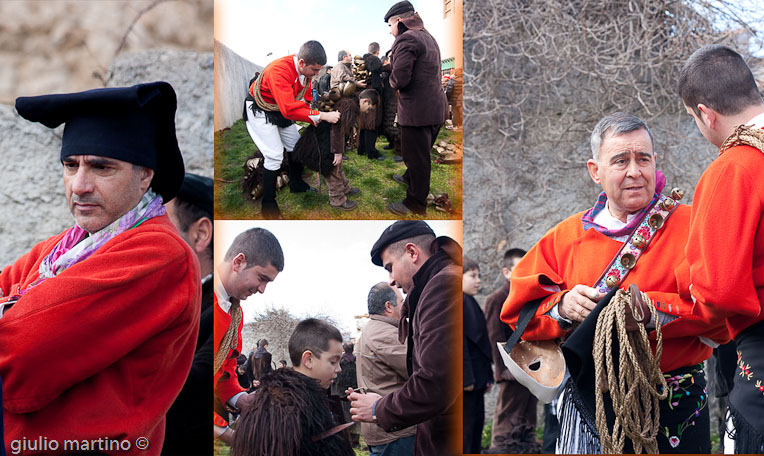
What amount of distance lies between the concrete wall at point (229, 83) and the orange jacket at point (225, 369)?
32.2 inches

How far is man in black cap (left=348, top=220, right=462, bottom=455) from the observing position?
3.25 meters

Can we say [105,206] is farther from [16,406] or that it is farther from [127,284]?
[16,406]

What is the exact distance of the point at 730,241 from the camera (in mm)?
2646

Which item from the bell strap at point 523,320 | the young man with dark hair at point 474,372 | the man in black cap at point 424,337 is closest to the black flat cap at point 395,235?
the man in black cap at point 424,337

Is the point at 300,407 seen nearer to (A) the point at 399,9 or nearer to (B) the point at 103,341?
(B) the point at 103,341

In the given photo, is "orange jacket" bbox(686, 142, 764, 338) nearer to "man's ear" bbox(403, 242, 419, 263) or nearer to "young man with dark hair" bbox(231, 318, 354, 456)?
"man's ear" bbox(403, 242, 419, 263)

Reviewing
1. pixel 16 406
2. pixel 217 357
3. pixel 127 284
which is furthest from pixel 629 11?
pixel 16 406

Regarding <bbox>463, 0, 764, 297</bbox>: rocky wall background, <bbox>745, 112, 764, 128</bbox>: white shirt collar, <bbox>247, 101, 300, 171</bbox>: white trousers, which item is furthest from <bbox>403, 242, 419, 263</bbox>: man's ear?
<bbox>463, 0, 764, 297</bbox>: rocky wall background

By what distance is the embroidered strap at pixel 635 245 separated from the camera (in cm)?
299

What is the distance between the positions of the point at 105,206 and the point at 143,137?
284mm

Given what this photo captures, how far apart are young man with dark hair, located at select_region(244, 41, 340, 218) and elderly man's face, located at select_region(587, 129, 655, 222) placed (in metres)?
1.18

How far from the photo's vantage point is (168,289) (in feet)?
9.03

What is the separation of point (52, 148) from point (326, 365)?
5.57 ft
